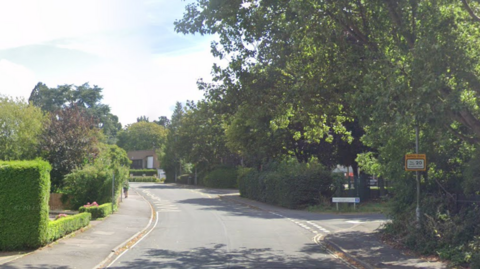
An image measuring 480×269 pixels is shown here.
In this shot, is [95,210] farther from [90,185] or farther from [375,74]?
[375,74]

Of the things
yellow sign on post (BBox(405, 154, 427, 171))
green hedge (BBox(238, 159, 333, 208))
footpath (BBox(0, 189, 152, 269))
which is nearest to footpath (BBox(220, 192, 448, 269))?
yellow sign on post (BBox(405, 154, 427, 171))

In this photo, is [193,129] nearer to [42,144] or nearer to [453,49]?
[42,144]

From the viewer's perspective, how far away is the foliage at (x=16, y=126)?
37.7m

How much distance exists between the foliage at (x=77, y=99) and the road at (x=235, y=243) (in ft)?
155

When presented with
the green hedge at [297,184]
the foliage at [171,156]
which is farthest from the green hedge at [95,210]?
the foliage at [171,156]

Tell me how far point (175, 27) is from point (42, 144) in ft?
65.9

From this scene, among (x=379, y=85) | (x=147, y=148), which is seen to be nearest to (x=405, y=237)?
(x=379, y=85)

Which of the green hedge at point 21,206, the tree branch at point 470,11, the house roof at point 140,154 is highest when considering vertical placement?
the house roof at point 140,154

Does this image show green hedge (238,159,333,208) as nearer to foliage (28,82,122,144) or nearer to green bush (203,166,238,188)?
green bush (203,166,238,188)

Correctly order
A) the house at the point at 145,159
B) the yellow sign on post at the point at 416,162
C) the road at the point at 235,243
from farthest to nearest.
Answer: the house at the point at 145,159
the yellow sign on post at the point at 416,162
the road at the point at 235,243

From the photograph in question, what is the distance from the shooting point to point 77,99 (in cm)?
7100

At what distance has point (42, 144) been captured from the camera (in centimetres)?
3094

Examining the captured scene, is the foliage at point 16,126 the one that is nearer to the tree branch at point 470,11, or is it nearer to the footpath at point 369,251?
the footpath at point 369,251

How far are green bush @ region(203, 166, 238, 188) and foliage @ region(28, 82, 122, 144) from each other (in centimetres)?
1565
